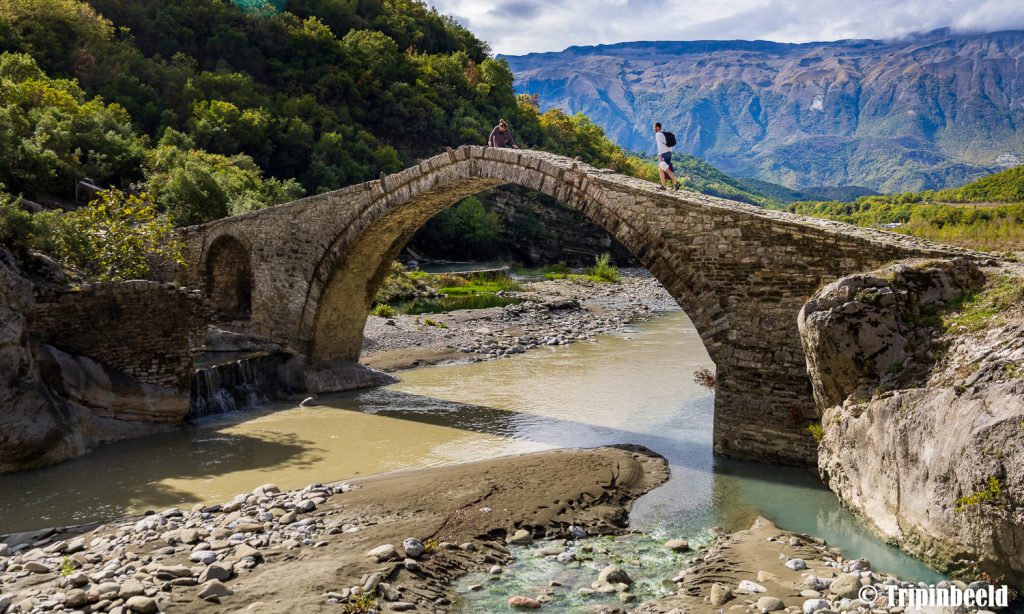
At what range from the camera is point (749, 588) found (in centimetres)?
579

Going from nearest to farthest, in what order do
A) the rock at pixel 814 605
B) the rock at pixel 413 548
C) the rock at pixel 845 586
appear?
the rock at pixel 814 605 < the rock at pixel 845 586 < the rock at pixel 413 548

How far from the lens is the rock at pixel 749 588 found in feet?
18.8

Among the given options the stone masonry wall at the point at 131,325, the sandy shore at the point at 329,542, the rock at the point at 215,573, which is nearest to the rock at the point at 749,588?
the sandy shore at the point at 329,542

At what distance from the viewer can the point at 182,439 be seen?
11.5 m

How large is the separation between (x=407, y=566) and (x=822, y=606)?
11.3ft

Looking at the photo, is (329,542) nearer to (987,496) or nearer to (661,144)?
(987,496)

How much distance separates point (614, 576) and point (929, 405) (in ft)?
10.1

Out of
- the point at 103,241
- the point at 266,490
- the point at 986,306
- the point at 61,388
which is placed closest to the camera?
the point at 986,306

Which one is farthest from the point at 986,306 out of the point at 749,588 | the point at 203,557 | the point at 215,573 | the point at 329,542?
the point at 203,557

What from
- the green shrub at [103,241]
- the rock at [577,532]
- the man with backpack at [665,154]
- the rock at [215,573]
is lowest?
the rock at [577,532]

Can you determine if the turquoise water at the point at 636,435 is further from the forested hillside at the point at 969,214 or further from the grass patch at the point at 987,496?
the forested hillside at the point at 969,214

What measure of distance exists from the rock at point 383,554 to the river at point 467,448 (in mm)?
1143

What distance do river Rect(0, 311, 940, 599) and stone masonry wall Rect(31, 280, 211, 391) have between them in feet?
4.07

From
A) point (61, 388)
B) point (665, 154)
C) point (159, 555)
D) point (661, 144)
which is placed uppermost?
point (661, 144)
